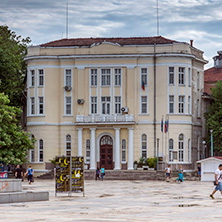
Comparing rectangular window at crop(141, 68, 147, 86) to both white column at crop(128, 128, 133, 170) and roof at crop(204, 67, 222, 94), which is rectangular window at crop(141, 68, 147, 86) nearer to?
white column at crop(128, 128, 133, 170)

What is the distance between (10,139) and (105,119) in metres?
11.8

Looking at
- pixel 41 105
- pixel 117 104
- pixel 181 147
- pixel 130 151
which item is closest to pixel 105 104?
pixel 117 104

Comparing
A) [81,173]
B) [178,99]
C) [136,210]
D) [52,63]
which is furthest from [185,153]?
[136,210]

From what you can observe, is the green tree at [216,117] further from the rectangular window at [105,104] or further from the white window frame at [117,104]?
the rectangular window at [105,104]

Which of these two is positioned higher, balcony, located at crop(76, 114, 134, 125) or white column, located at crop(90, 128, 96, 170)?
balcony, located at crop(76, 114, 134, 125)

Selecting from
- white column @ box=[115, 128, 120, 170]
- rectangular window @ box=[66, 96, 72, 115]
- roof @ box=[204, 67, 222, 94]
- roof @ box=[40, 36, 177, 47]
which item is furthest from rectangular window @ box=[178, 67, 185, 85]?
roof @ box=[204, 67, 222, 94]

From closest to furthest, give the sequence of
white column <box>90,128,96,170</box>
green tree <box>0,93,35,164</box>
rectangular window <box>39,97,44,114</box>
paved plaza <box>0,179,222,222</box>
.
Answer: paved plaza <box>0,179,222,222</box>
green tree <box>0,93,35,164</box>
white column <box>90,128,96,170</box>
rectangular window <box>39,97,44,114</box>

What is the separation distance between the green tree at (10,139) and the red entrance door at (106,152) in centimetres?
975

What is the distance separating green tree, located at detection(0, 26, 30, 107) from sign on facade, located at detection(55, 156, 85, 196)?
3300 cm

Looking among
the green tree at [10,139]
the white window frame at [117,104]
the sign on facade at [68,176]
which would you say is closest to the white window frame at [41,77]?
the white window frame at [117,104]

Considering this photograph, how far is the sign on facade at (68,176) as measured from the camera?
3512 cm

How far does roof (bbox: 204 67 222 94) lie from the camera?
8306 centimetres

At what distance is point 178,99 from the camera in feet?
222

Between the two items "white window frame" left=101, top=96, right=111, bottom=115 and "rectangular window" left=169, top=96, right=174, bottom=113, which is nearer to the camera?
"rectangular window" left=169, top=96, right=174, bottom=113
